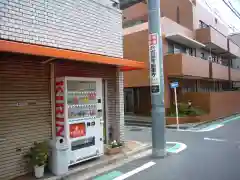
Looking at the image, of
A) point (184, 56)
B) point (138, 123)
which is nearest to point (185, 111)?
point (138, 123)

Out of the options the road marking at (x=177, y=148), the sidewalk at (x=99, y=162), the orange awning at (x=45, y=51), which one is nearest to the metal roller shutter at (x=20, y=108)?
the sidewalk at (x=99, y=162)

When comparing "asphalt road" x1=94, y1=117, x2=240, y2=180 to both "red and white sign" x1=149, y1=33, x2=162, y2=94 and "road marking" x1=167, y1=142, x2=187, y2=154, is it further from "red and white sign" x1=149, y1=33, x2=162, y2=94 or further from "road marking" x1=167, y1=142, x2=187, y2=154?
"red and white sign" x1=149, y1=33, x2=162, y2=94

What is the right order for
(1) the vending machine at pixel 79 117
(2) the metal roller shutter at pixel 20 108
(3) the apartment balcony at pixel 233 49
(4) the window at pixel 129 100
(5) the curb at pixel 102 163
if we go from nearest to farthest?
(2) the metal roller shutter at pixel 20 108, (5) the curb at pixel 102 163, (1) the vending machine at pixel 79 117, (4) the window at pixel 129 100, (3) the apartment balcony at pixel 233 49

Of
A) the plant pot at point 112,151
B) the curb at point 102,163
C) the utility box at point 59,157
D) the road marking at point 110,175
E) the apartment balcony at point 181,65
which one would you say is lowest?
the road marking at point 110,175

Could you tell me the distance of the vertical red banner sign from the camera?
5.91m

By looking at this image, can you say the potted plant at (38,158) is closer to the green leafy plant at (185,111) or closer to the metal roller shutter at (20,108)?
the metal roller shutter at (20,108)

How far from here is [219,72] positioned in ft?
71.2

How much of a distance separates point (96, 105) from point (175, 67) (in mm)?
9907

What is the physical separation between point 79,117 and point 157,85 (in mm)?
2507

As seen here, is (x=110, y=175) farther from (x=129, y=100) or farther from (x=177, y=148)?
(x=129, y=100)

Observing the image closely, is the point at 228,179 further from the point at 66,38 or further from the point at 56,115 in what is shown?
the point at 66,38

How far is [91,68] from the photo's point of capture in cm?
731

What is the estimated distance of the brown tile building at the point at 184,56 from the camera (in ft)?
53.4

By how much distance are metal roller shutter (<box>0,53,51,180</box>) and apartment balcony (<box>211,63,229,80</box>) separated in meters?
17.1
